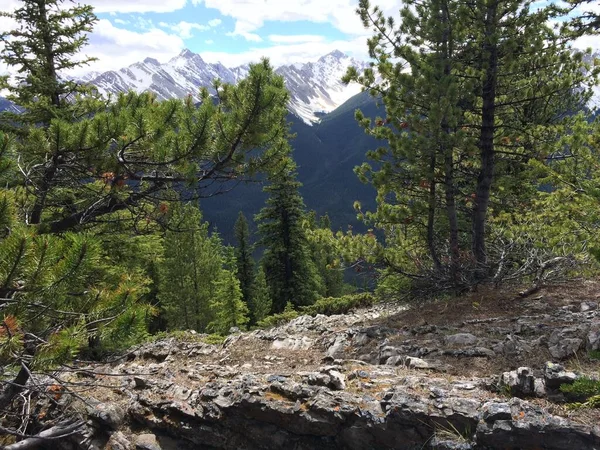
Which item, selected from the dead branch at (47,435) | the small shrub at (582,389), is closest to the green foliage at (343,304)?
the dead branch at (47,435)

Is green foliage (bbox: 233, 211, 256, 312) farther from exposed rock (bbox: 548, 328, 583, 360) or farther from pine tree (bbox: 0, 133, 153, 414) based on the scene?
pine tree (bbox: 0, 133, 153, 414)

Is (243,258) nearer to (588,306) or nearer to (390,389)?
(588,306)

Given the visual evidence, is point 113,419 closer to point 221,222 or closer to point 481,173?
point 481,173

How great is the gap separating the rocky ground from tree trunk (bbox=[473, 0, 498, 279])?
4.81 feet

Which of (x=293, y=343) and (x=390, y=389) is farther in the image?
(x=293, y=343)

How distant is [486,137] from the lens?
9.19m

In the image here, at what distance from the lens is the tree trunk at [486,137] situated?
8469 mm

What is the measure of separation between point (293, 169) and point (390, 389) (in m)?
4.26

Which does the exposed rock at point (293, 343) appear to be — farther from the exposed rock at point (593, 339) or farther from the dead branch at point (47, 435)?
the exposed rock at point (593, 339)

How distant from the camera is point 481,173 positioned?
9445 mm

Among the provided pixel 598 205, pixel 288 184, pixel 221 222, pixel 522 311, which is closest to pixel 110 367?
pixel 522 311

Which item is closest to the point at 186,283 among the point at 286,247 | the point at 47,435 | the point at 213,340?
the point at 286,247

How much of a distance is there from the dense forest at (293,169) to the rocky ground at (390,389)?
0.87m

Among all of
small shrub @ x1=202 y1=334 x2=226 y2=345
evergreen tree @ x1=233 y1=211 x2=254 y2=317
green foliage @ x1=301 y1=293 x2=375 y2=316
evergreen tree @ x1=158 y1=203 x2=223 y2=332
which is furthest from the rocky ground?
evergreen tree @ x1=233 y1=211 x2=254 y2=317
